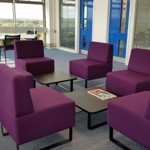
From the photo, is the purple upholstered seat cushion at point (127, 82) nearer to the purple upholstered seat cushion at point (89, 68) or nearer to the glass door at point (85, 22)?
the purple upholstered seat cushion at point (89, 68)

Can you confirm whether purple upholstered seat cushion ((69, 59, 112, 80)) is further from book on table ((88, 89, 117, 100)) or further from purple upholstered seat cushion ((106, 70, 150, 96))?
book on table ((88, 89, 117, 100))

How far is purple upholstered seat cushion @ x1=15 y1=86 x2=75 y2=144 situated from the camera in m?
2.01

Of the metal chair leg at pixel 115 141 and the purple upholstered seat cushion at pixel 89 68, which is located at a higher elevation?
the purple upholstered seat cushion at pixel 89 68

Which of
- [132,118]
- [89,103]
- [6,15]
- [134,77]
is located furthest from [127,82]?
[6,15]

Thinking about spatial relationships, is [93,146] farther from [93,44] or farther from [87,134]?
[93,44]

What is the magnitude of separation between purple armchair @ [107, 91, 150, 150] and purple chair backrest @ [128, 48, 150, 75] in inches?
49.2

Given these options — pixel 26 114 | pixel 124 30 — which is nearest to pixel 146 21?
pixel 124 30

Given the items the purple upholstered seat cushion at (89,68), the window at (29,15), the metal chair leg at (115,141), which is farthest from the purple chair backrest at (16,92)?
the window at (29,15)

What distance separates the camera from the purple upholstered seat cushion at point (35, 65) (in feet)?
13.8

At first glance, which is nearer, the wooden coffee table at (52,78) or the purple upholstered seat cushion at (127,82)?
the purple upholstered seat cushion at (127,82)

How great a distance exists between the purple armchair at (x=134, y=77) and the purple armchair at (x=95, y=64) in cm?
58

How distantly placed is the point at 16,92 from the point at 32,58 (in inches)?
111

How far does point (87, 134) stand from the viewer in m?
2.59

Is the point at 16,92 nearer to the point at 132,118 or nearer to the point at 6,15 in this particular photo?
the point at 132,118
